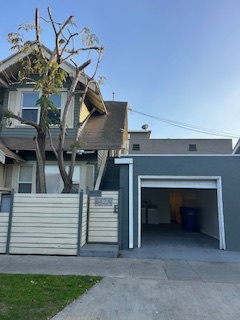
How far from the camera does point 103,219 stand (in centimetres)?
805

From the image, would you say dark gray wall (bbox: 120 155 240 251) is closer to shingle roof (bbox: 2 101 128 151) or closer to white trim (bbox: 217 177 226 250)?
white trim (bbox: 217 177 226 250)

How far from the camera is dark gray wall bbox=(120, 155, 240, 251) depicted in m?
8.26

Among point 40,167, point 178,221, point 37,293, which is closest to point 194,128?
point 178,221

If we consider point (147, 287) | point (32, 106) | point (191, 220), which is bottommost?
point (147, 287)

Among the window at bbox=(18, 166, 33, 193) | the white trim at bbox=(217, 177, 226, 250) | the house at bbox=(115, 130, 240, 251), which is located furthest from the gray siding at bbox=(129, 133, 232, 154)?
the white trim at bbox=(217, 177, 226, 250)

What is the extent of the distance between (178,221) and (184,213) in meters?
3.81

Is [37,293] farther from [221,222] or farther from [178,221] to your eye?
[178,221]

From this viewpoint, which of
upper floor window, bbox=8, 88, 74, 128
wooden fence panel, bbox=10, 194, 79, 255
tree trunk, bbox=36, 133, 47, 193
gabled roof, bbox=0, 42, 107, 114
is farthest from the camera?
upper floor window, bbox=8, 88, 74, 128

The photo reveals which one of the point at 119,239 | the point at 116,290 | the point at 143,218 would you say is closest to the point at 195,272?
the point at 116,290

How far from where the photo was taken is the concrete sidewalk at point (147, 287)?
364 centimetres

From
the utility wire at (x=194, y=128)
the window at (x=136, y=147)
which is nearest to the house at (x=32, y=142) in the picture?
the window at (x=136, y=147)

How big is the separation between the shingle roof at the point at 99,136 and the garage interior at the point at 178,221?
13.2ft

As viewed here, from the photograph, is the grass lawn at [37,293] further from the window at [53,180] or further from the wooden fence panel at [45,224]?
the window at [53,180]

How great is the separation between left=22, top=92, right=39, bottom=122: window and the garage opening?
17.6 ft
